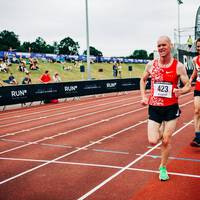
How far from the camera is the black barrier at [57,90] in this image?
17.8 meters

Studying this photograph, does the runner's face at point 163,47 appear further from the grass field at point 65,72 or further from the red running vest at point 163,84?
the grass field at point 65,72

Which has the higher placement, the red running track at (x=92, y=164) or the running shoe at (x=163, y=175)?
the running shoe at (x=163, y=175)

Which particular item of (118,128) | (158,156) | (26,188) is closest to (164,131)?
(158,156)

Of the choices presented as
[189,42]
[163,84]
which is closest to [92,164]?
[163,84]

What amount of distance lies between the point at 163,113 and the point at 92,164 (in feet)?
6.48

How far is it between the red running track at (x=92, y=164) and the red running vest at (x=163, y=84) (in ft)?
4.33

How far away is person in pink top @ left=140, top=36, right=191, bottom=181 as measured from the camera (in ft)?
16.9

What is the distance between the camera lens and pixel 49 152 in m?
7.56

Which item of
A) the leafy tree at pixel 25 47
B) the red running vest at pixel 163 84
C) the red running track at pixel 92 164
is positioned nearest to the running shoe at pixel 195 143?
the red running track at pixel 92 164

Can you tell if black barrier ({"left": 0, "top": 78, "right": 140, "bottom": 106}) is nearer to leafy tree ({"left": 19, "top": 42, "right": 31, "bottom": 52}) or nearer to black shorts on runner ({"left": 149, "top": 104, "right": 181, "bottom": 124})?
black shorts on runner ({"left": 149, "top": 104, "right": 181, "bottom": 124})

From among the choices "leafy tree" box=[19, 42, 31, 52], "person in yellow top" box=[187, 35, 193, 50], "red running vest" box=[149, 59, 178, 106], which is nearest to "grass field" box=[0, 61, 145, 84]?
"person in yellow top" box=[187, 35, 193, 50]

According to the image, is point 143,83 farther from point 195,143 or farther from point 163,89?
point 195,143

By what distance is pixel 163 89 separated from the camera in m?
5.23

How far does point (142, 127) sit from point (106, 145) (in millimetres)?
2863
